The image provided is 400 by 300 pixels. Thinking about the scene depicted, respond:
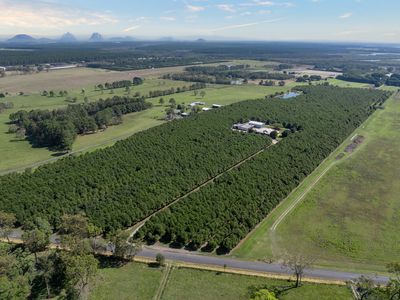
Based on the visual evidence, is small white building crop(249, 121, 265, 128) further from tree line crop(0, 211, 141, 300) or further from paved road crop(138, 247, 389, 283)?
tree line crop(0, 211, 141, 300)

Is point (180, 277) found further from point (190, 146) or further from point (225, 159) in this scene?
point (190, 146)

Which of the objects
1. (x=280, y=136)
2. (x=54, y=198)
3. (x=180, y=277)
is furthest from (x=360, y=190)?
(x=54, y=198)

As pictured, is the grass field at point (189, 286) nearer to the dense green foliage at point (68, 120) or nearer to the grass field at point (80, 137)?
the grass field at point (80, 137)

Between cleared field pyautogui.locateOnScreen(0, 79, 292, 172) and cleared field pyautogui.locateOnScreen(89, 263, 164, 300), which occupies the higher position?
cleared field pyautogui.locateOnScreen(0, 79, 292, 172)

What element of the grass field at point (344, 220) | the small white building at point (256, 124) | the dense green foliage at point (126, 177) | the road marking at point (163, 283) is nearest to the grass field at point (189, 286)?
the road marking at point (163, 283)

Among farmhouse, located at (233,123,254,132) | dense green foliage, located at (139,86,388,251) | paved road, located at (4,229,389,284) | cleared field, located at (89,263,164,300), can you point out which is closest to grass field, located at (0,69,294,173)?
farmhouse, located at (233,123,254,132)

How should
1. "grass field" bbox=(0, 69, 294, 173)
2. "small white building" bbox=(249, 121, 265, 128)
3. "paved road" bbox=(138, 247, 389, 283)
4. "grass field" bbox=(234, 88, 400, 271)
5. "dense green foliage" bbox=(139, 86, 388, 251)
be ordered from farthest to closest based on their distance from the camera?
"small white building" bbox=(249, 121, 265, 128) → "grass field" bbox=(0, 69, 294, 173) → "dense green foliage" bbox=(139, 86, 388, 251) → "grass field" bbox=(234, 88, 400, 271) → "paved road" bbox=(138, 247, 389, 283)
